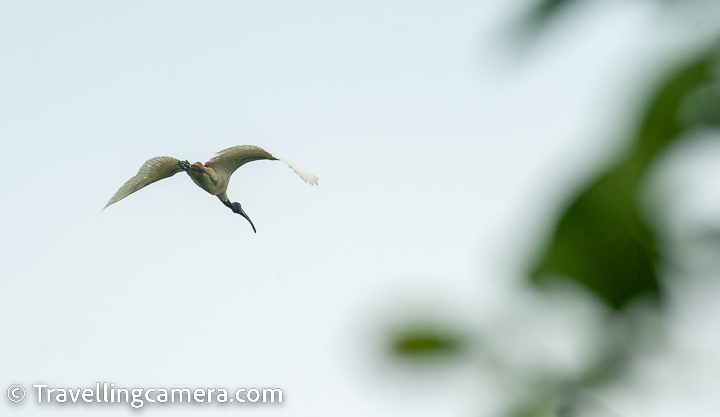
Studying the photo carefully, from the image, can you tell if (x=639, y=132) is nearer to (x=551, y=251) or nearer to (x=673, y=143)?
(x=673, y=143)

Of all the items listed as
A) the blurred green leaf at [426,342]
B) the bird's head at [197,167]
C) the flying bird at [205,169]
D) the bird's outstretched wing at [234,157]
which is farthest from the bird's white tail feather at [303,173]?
the blurred green leaf at [426,342]

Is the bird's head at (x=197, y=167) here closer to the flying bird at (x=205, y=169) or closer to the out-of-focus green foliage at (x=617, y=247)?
the flying bird at (x=205, y=169)

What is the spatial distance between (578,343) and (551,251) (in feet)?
0.53

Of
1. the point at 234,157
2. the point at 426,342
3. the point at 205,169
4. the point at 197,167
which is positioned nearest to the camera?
the point at 426,342

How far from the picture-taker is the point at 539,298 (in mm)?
1261

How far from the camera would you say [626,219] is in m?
1.13

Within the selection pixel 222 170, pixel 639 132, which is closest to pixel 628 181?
pixel 639 132

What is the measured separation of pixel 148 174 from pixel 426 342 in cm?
1261

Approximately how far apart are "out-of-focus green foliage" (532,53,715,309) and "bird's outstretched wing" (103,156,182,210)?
12.4 metres

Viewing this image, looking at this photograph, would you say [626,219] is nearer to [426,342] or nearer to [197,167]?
[426,342]

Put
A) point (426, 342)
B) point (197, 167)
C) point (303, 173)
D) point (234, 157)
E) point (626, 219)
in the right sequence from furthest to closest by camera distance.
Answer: point (234, 157) → point (197, 167) → point (303, 173) → point (426, 342) → point (626, 219)

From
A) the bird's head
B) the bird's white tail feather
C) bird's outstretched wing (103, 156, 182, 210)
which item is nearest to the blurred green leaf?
the bird's white tail feather

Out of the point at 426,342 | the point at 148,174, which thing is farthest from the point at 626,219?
the point at 148,174

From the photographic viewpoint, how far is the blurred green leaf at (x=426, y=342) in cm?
132
